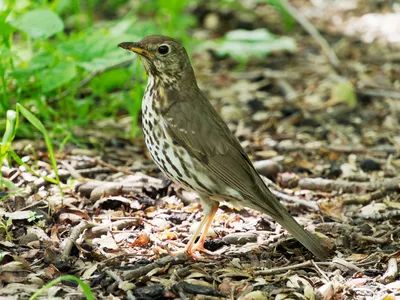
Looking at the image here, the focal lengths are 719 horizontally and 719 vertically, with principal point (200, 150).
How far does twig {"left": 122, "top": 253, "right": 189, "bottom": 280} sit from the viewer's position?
12.3ft

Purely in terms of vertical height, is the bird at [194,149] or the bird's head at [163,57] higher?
the bird's head at [163,57]

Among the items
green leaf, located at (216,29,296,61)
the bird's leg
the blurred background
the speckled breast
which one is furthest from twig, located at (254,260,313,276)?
green leaf, located at (216,29,296,61)

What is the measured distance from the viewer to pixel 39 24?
4992mm

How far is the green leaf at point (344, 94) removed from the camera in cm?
707

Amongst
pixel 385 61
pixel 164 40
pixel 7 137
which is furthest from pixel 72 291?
pixel 385 61

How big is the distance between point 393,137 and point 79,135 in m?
2.73

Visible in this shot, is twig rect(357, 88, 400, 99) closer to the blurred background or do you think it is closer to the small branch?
the blurred background

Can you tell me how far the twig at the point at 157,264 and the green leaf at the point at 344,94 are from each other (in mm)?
3545

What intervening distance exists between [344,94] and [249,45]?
106 centimetres

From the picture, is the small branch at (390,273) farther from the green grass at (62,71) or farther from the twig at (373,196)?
the green grass at (62,71)

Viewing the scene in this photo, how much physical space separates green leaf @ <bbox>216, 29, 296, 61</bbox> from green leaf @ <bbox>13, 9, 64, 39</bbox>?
7.39 feet

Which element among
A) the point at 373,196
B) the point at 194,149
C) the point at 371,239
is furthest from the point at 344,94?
the point at 194,149

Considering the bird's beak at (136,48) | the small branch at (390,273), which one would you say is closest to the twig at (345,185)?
the small branch at (390,273)

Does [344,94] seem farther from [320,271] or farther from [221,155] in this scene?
[320,271]
